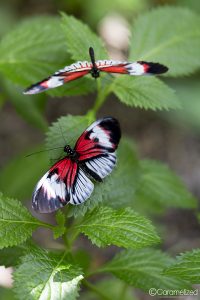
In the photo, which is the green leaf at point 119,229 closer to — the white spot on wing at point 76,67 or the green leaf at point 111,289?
the white spot on wing at point 76,67

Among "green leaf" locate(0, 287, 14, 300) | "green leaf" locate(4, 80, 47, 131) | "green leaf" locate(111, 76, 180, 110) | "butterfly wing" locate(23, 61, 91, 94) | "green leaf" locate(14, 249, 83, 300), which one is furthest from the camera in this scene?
"green leaf" locate(4, 80, 47, 131)

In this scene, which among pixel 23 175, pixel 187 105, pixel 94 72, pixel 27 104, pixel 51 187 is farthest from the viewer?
pixel 187 105

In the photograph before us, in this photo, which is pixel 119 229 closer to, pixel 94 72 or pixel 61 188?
pixel 61 188

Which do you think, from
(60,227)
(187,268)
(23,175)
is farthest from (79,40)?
(23,175)

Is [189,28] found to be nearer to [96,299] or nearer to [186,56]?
[186,56]

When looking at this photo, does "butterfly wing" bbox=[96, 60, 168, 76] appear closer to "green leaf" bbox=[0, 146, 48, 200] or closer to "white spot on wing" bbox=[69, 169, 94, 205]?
"white spot on wing" bbox=[69, 169, 94, 205]

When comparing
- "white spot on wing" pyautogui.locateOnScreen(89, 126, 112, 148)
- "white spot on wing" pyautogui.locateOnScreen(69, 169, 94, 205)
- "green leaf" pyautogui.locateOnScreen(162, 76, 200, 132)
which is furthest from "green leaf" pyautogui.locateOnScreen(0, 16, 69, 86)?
"green leaf" pyautogui.locateOnScreen(162, 76, 200, 132)

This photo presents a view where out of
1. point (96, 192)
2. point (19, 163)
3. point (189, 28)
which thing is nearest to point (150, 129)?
point (19, 163)
